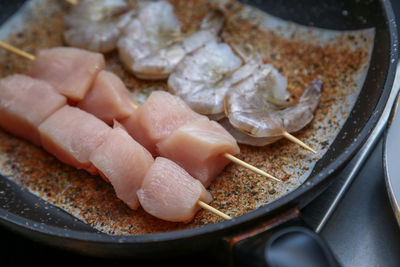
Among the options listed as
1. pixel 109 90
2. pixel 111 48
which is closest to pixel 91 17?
pixel 111 48

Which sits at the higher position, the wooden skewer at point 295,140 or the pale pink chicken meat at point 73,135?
the wooden skewer at point 295,140

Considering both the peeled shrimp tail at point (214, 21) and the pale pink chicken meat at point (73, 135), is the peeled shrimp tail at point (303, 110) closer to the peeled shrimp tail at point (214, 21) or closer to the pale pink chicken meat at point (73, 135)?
the peeled shrimp tail at point (214, 21)

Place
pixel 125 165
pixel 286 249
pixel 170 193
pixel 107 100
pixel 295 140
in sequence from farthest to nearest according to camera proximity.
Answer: pixel 107 100
pixel 295 140
pixel 125 165
pixel 170 193
pixel 286 249

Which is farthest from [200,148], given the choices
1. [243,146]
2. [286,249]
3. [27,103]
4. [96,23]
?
[96,23]

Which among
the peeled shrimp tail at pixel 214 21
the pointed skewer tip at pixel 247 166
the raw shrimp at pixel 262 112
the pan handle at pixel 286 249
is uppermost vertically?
the peeled shrimp tail at pixel 214 21

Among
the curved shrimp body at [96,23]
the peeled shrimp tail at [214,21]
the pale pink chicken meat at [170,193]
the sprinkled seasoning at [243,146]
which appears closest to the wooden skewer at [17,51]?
the sprinkled seasoning at [243,146]

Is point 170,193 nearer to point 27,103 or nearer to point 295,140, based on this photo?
point 295,140

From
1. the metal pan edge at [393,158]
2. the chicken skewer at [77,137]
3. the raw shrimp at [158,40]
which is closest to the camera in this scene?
the metal pan edge at [393,158]

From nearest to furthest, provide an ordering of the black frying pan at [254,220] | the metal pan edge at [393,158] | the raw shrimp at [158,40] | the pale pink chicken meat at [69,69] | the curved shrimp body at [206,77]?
the black frying pan at [254,220] → the metal pan edge at [393,158] → the curved shrimp body at [206,77] → the pale pink chicken meat at [69,69] → the raw shrimp at [158,40]

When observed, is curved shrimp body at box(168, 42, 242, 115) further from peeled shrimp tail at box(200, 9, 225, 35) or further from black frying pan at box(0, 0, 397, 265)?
black frying pan at box(0, 0, 397, 265)
